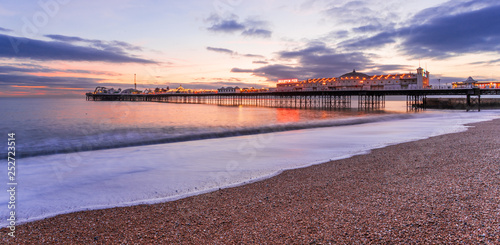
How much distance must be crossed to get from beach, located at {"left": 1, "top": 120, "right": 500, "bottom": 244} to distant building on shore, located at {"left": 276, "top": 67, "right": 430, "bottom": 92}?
55150 mm

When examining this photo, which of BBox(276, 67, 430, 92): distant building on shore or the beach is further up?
BBox(276, 67, 430, 92): distant building on shore

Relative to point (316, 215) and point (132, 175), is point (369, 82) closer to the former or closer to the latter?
point (132, 175)

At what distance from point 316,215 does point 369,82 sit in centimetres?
6619

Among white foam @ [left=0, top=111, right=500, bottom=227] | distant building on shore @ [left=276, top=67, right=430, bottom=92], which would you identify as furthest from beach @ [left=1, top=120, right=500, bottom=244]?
distant building on shore @ [left=276, top=67, right=430, bottom=92]

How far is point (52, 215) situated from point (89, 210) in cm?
52

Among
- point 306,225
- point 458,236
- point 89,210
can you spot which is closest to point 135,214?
point 89,210

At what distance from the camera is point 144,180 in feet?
22.6

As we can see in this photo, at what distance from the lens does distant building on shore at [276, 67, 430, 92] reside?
5619 cm

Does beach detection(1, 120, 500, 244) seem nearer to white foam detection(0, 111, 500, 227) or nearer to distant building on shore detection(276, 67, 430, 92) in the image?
white foam detection(0, 111, 500, 227)

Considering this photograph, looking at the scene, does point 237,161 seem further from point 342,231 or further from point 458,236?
point 458,236

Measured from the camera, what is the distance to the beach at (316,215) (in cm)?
318

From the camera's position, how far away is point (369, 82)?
209 ft

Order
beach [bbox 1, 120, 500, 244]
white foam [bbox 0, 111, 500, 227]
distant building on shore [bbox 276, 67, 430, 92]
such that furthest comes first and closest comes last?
distant building on shore [bbox 276, 67, 430, 92]
white foam [bbox 0, 111, 500, 227]
beach [bbox 1, 120, 500, 244]

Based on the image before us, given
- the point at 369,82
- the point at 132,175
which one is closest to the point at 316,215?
the point at 132,175
